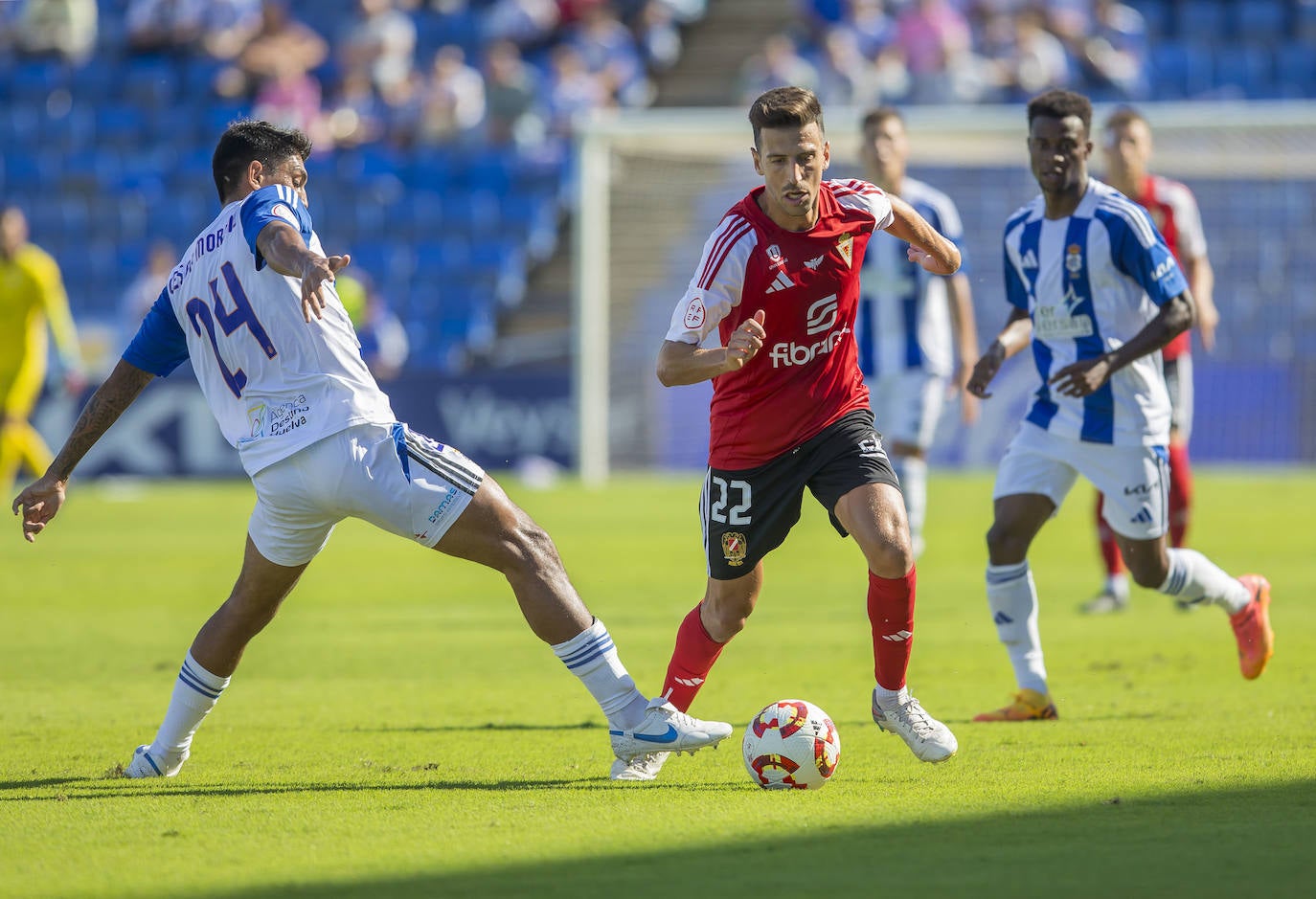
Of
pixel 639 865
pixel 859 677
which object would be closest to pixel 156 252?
pixel 859 677

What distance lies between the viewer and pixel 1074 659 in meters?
8.55

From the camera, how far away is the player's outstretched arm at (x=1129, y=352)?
21.5 ft

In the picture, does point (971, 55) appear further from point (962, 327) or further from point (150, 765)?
point (150, 765)

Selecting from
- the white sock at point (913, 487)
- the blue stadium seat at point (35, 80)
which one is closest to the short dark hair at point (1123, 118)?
the white sock at point (913, 487)

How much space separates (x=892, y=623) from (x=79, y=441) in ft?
9.23

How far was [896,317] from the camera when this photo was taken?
377 inches

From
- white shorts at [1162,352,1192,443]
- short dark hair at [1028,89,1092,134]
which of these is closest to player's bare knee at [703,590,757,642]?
short dark hair at [1028,89,1092,134]

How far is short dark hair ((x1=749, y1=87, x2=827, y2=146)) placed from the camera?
5551 mm

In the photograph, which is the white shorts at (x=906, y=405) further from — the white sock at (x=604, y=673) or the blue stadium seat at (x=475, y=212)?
the blue stadium seat at (x=475, y=212)

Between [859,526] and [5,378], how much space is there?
13078mm

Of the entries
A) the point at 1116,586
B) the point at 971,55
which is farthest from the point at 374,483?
the point at 971,55

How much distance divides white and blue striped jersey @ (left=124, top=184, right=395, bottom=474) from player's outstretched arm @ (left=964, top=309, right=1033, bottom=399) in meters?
2.50

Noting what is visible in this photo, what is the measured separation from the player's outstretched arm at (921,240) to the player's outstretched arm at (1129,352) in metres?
0.72

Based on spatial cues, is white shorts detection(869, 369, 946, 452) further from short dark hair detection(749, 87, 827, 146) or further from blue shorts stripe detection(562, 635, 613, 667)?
blue shorts stripe detection(562, 635, 613, 667)
